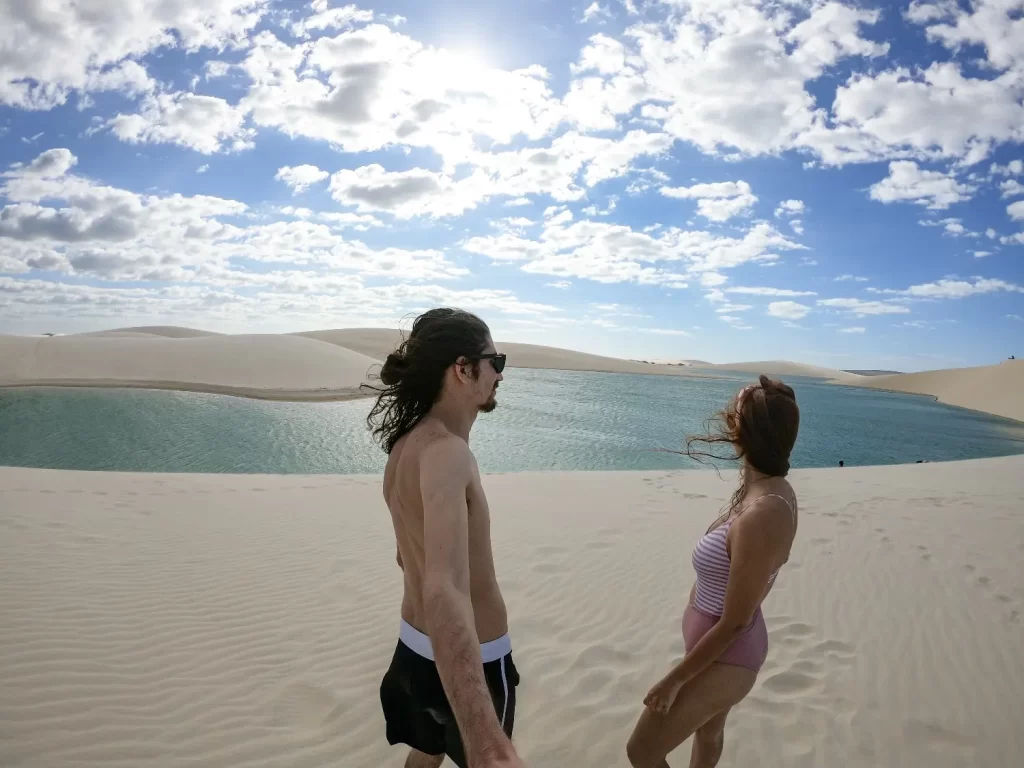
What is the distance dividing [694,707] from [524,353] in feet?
335

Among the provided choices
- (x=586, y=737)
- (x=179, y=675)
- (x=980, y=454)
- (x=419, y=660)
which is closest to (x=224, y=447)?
(x=179, y=675)

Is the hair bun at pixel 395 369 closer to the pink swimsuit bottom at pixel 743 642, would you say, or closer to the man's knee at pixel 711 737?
the pink swimsuit bottom at pixel 743 642

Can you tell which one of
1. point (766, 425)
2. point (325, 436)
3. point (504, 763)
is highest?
point (766, 425)

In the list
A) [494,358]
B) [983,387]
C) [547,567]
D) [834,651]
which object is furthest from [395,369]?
[983,387]

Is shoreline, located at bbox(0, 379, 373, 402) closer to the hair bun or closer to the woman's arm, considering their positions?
the hair bun

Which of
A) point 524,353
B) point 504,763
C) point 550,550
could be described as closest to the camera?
point 504,763

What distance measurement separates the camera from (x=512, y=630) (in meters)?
5.33

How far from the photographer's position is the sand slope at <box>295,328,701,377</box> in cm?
8919

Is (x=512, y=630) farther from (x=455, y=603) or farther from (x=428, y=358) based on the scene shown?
(x=455, y=603)

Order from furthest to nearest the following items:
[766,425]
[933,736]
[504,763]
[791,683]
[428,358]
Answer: [791,683], [933,736], [766,425], [428,358], [504,763]

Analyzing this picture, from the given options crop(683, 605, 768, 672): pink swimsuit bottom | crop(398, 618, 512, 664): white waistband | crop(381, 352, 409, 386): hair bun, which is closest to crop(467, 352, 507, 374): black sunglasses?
crop(381, 352, 409, 386): hair bun

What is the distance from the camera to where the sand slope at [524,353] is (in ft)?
293

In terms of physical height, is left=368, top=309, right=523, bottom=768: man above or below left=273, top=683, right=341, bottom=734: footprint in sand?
above

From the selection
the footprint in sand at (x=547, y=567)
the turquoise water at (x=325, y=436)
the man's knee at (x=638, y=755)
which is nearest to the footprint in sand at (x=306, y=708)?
the man's knee at (x=638, y=755)
